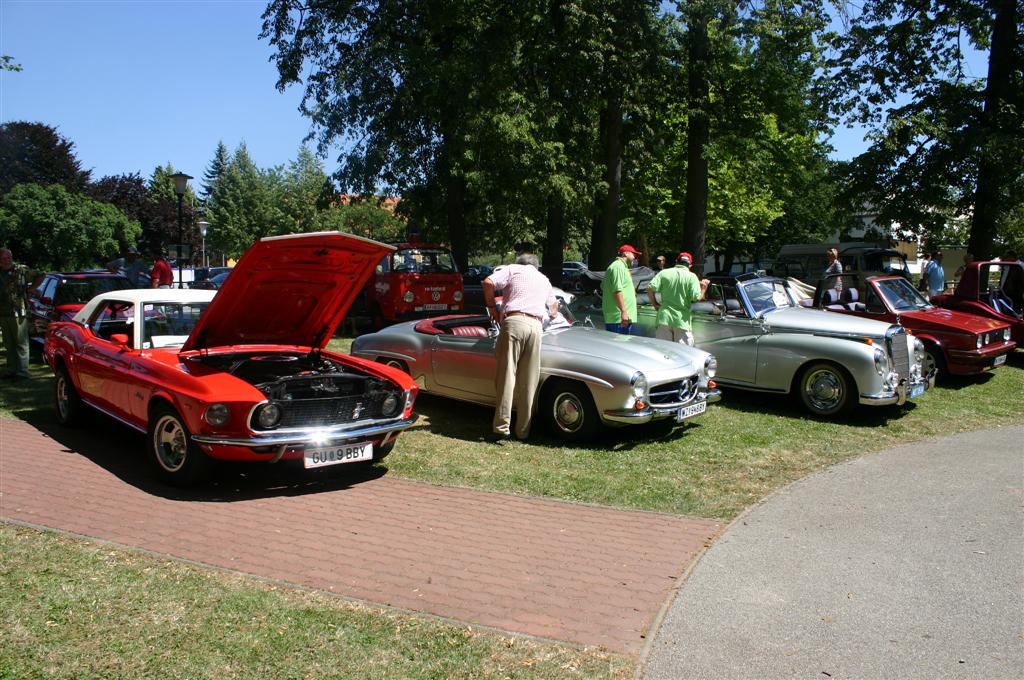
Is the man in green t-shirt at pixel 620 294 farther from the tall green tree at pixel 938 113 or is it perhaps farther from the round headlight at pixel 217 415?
the tall green tree at pixel 938 113

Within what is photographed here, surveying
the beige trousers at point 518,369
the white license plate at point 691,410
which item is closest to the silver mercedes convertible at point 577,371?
the white license plate at point 691,410

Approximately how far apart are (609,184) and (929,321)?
36.8 ft

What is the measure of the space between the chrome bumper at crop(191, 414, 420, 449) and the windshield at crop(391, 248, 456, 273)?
1081 centimetres

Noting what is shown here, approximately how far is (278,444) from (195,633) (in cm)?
221

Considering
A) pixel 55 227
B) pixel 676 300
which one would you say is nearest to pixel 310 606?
pixel 676 300

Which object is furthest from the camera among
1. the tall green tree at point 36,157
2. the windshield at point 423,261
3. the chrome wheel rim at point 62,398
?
the tall green tree at point 36,157

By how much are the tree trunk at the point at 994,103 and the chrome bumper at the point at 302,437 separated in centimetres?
1671

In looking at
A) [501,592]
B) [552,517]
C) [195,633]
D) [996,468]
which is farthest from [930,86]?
[195,633]

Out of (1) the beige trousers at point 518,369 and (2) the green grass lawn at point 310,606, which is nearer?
(2) the green grass lawn at point 310,606

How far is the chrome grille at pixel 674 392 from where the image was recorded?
Answer: 7578 mm

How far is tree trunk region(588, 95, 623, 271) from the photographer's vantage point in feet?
68.8

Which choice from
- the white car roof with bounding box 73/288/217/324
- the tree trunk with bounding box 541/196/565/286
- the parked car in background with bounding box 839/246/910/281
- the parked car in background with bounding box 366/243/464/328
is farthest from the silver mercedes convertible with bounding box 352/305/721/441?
the parked car in background with bounding box 839/246/910/281

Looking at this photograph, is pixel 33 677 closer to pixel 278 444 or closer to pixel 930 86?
pixel 278 444

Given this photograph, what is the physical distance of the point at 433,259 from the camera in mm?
17531
